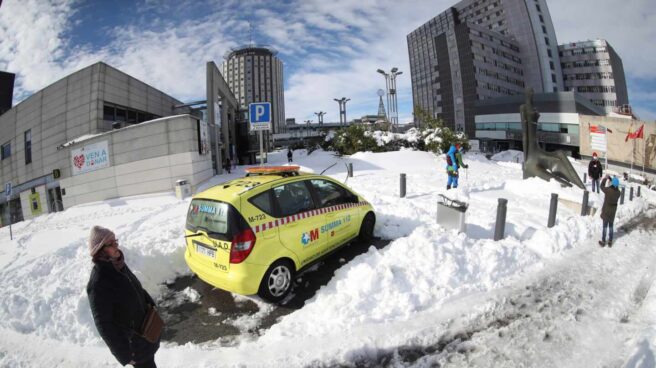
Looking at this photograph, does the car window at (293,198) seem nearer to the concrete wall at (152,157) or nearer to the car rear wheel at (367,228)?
the car rear wheel at (367,228)

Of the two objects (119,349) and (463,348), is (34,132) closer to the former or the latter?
(119,349)

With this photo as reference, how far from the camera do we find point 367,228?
20.2ft

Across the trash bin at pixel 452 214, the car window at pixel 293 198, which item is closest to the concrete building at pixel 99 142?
the car window at pixel 293 198

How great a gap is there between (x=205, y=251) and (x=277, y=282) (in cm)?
112

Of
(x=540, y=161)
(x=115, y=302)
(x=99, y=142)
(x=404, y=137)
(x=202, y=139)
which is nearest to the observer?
(x=115, y=302)

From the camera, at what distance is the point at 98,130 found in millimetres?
21078

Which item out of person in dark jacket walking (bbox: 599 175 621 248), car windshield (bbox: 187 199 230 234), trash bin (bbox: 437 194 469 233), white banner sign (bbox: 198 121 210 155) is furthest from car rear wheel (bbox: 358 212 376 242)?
white banner sign (bbox: 198 121 210 155)

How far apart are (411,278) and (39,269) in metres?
6.21

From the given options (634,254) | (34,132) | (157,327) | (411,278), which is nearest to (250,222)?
(157,327)

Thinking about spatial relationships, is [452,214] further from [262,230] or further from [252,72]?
[252,72]

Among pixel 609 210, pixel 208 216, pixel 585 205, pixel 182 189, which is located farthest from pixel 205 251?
pixel 182 189

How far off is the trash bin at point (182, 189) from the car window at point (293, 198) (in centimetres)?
1109

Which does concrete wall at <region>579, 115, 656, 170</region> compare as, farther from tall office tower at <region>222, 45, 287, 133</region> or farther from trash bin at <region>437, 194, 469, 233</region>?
tall office tower at <region>222, 45, 287, 133</region>

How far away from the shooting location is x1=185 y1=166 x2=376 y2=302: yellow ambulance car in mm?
3891
